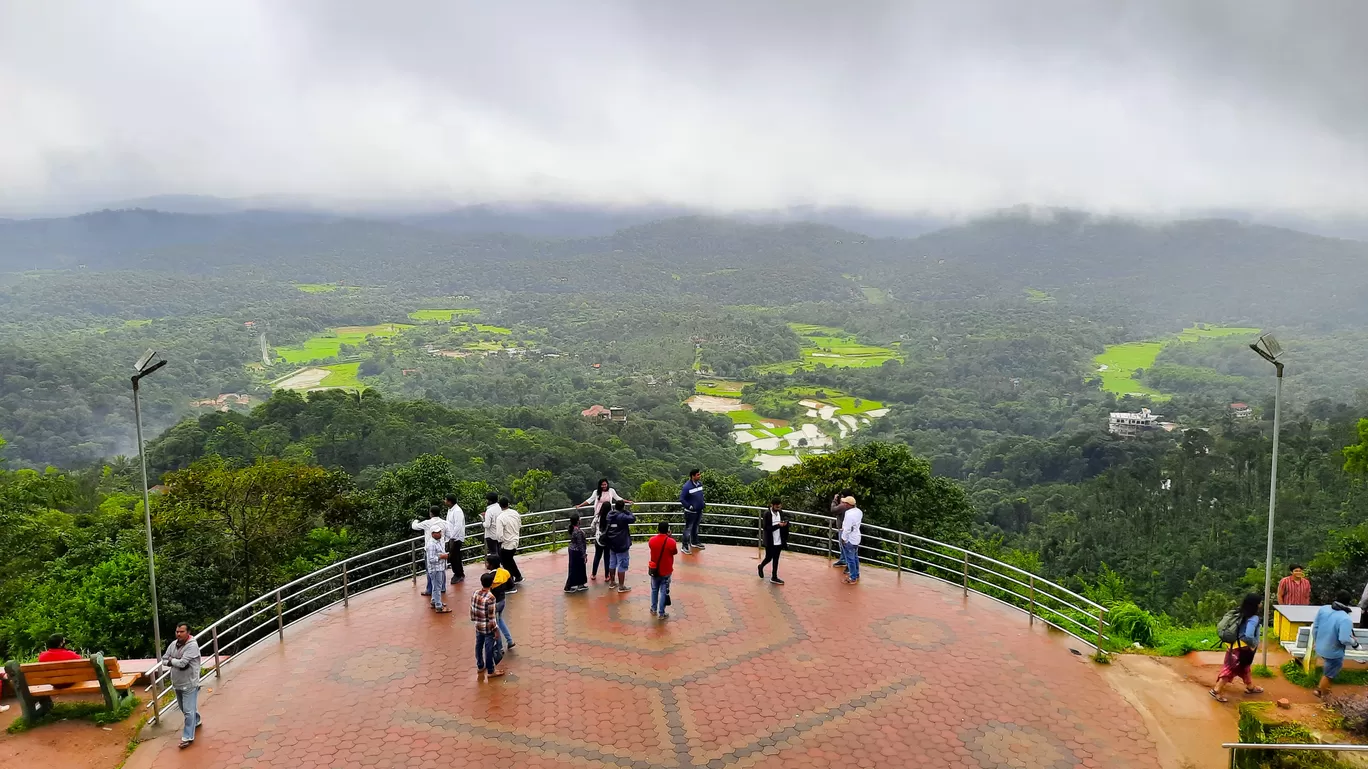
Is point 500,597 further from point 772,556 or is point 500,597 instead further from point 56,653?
point 56,653

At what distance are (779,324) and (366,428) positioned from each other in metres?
127

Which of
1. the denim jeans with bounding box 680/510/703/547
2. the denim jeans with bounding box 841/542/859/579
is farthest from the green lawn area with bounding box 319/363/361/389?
the denim jeans with bounding box 841/542/859/579

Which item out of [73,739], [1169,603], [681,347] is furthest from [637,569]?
[681,347]

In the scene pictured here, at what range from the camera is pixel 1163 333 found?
16188cm

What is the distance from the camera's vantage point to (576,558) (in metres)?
12.0

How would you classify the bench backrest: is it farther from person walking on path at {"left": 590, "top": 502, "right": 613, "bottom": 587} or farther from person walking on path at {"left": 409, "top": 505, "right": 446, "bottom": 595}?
person walking on path at {"left": 590, "top": 502, "right": 613, "bottom": 587}

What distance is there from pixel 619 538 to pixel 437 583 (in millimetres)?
2652

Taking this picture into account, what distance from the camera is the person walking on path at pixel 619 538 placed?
12.0 metres

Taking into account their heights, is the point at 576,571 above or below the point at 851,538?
below

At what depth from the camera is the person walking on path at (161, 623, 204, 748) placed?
820 centimetres

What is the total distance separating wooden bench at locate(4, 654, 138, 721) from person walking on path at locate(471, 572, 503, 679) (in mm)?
3817

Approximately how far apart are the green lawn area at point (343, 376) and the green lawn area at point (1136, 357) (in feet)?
321

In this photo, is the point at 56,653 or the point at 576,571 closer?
the point at 56,653

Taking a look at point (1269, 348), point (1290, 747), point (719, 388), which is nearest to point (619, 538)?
point (1290, 747)
